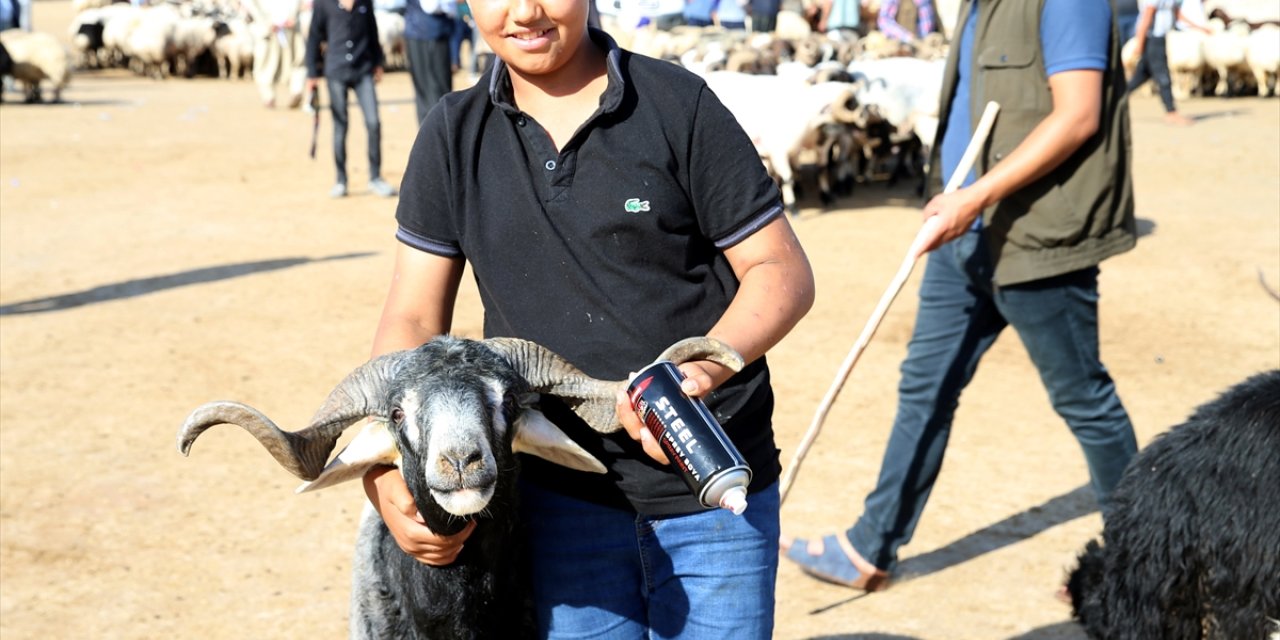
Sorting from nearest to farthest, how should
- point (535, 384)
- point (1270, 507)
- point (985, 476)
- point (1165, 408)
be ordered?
1. point (535, 384)
2. point (1270, 507)
3. point (985, 476)
4. point (1165, 408)

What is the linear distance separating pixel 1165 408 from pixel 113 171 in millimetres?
12077

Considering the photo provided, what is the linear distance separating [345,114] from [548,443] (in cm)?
1197

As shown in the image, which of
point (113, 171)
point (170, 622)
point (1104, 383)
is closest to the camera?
point (1104, 383)

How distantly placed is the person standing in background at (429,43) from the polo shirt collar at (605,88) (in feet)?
41.1

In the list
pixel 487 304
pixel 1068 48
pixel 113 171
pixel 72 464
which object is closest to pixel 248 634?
pixel 72 464

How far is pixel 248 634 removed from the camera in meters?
5.06

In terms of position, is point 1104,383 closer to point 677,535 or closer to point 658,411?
point 677,535

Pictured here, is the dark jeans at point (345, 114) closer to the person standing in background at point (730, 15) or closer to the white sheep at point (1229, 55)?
the person standing in background at point (730, 15)

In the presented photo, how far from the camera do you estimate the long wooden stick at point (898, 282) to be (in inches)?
181

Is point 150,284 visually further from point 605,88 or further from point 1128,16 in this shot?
point 1128,16

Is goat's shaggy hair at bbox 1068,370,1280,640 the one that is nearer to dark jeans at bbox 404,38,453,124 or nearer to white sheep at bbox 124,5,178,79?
dark jeans at bbox 404,38,453,124

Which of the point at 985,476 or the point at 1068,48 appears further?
the point at 985,476

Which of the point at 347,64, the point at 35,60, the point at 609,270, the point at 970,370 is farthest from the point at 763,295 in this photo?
the point at 35,60

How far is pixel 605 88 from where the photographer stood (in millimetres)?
2646
